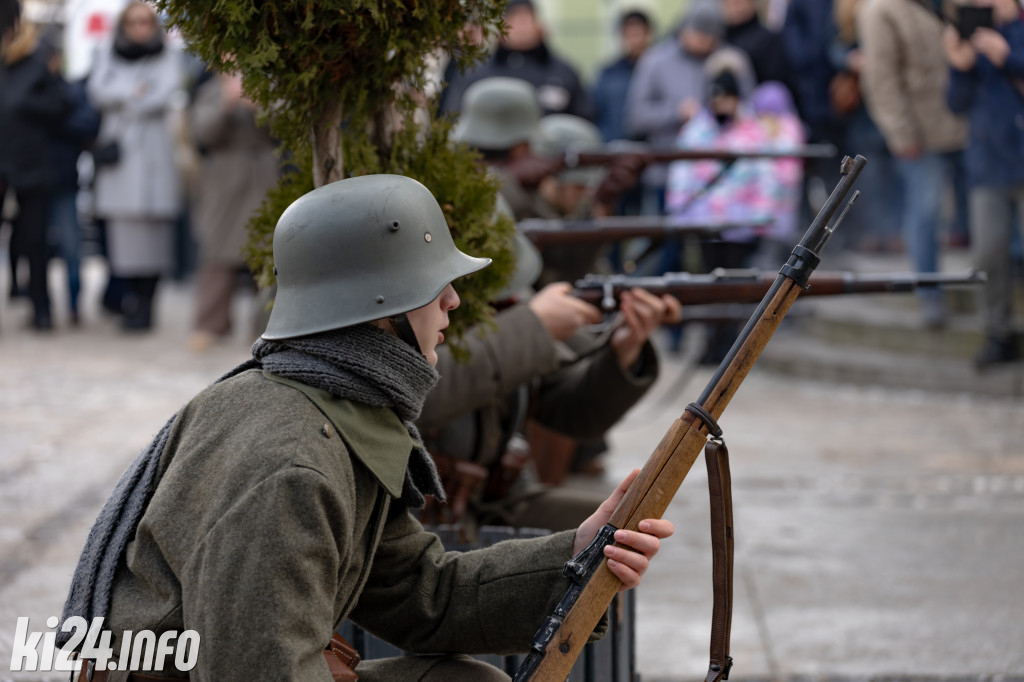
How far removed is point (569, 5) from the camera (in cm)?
1714

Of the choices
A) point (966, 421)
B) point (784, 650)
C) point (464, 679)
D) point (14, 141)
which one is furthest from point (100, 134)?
point (464, 679)

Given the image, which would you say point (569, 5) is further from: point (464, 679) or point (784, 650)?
point (464, 679)

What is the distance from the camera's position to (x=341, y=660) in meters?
2.45

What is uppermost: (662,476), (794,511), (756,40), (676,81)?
(756,40)

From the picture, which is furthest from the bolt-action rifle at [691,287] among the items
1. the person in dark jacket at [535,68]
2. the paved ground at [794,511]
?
the person in dark jacket at [535,68]

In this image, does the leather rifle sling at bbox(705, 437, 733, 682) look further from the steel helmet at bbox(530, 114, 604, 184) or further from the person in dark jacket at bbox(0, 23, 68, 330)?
the person in dark jacket at bbox(0, 23, 68, 330)

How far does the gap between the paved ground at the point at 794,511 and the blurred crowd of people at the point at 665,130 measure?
0.95m

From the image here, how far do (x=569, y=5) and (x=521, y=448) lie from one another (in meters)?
13.8

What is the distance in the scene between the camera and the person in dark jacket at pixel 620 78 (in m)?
11.4

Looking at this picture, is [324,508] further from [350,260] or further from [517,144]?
[517,144]

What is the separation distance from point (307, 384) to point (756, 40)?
815 centimetres

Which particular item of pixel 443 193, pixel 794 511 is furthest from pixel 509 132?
pixel 443 193

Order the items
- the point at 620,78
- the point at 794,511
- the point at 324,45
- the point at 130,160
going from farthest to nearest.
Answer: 1. the point at 620,78
2. the point at 130,160
3. the point at 794,511
4. the point at 324,45

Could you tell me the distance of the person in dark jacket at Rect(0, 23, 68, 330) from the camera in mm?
9547
